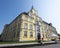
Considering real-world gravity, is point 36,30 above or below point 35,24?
below

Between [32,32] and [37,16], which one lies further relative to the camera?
[37,16]

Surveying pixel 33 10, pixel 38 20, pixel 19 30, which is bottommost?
pixel 19 30

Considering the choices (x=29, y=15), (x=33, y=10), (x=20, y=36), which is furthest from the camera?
(x=33, y=10)

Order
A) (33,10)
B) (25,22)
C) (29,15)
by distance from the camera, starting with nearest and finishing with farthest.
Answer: (25,22) < (29,15) < (33,10)

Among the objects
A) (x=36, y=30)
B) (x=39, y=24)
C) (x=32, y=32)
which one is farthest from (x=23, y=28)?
(x=39, y=24)

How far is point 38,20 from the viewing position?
4584cm

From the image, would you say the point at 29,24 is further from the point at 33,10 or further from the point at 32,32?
the point at 33,10

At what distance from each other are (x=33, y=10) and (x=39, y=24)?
7.59 m

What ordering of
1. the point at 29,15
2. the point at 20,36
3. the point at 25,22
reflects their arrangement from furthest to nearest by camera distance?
the point at 29,15 < the point at 25,22 < the point at 20,36

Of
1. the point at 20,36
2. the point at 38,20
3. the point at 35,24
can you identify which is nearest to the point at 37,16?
the point at 38,20

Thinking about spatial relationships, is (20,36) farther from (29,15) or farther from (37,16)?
(37,16)

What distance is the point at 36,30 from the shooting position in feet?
138

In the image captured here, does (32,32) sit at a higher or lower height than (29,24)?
lower

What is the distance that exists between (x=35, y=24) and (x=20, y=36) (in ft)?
35.9
